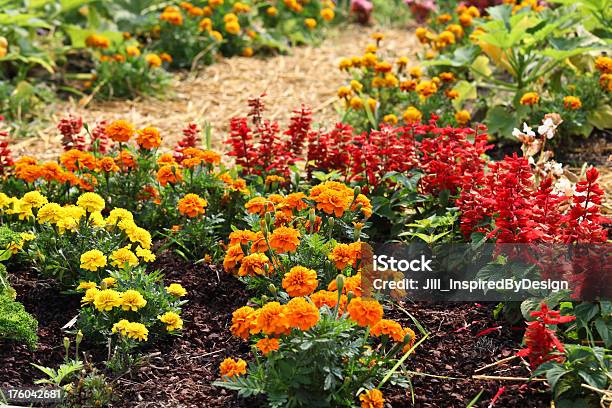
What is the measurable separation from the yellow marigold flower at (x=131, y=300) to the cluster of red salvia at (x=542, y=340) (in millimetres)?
1350

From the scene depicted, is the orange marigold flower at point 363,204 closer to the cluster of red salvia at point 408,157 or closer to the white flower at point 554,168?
the cluster of red salvia at point 408,157

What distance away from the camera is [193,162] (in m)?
3.88

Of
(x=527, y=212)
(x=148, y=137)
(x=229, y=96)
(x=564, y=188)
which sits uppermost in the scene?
(x=527, y=212)

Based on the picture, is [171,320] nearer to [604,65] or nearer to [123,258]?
[123,258]

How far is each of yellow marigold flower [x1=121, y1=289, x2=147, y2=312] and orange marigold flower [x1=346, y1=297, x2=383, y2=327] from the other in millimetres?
823

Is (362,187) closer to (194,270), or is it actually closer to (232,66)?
(194,270)

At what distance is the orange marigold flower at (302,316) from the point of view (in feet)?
8.63

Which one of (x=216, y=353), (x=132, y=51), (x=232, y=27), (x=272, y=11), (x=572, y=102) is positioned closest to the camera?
(x=216, y=353)

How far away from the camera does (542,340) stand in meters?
2.87

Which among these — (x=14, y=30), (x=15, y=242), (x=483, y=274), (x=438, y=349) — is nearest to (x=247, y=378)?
(x=438, y=349)

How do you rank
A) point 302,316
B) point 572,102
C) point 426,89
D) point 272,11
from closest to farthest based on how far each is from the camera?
point 302,316 → point 572,102 → point 426,89 → point 272,11

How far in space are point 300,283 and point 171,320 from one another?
601mm

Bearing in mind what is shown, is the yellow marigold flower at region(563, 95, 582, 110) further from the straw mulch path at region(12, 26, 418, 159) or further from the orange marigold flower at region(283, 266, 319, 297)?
the orange marigold flower at region(283, 266, 319, 297)

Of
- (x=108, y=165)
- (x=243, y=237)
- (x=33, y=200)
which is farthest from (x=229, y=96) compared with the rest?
(x=243, y=237)
